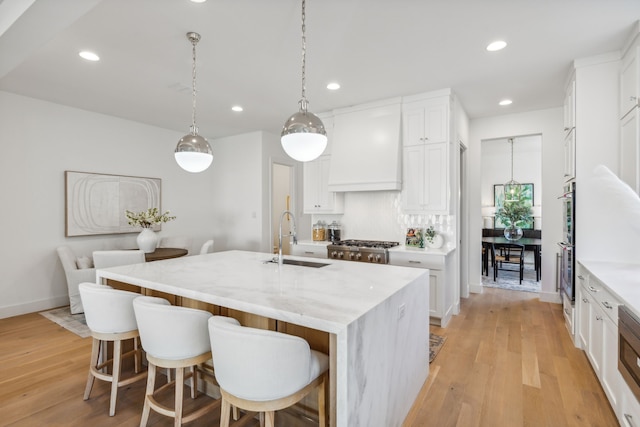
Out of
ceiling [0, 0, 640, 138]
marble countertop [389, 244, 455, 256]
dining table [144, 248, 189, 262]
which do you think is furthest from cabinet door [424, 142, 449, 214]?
dining table [144, 248, 189, 262]

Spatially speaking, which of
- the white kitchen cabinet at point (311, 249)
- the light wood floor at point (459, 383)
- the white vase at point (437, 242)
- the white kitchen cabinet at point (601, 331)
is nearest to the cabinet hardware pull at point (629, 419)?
the white kitchen cabinet at point (601, 331)

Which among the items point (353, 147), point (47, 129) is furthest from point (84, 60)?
point (353, 147)

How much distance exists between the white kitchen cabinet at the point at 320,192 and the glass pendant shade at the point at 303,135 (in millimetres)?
2576

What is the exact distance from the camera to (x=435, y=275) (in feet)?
11.7

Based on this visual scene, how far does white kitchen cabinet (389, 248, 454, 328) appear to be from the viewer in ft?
11.6

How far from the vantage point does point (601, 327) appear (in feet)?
7.48

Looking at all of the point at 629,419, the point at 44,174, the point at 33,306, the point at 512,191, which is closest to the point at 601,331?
the point at 629,419

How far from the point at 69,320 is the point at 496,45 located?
206 inches

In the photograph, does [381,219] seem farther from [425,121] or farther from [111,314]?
[111,314]

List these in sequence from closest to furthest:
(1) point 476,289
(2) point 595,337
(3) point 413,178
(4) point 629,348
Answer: (4) point 629,348, (2) point 595,337, (3) point 413,178, (1) point 476,289

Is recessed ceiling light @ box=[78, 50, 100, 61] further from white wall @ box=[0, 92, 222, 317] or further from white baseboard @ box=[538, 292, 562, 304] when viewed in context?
white baseboard @ box=[538, 292, 562, 304]

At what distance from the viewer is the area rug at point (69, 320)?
347 cm

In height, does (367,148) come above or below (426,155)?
above

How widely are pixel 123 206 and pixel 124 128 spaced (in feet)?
3.91
